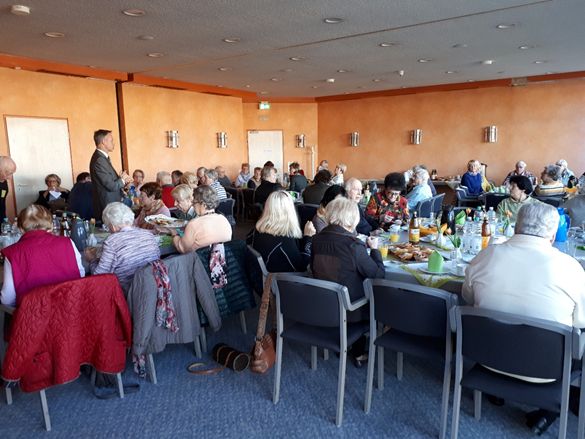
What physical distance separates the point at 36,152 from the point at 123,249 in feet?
19.3

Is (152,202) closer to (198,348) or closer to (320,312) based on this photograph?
(198,348)

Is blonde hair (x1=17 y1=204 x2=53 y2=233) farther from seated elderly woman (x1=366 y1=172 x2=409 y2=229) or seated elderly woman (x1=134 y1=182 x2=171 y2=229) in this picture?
seated elderly woman (x1=366 y1=172 x2=409 y2=229)

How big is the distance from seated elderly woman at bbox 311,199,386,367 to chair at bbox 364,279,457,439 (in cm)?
24

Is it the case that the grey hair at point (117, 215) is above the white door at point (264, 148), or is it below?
below

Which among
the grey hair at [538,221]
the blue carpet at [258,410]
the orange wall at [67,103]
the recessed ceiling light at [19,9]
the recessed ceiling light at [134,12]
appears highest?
the recessed ceiling light at [134,12]

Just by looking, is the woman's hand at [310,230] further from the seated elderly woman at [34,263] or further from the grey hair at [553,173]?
the grey hair at [553,173]

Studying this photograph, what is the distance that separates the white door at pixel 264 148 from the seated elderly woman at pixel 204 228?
9327 millimetres

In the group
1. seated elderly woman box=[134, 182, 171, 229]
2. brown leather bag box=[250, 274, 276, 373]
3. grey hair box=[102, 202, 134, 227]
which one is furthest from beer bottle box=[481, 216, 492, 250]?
seated elderly woman box=[134, 182, 171, 229]

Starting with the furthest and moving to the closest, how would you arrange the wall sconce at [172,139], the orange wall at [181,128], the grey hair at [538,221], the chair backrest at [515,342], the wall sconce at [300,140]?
the wall sconce at [300,140], the wall sconce at [172,139], the orange wall at [181,128], the grey hair at [538,221], the chair backrest at [515,342]

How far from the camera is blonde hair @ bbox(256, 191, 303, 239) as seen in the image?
3.49 m

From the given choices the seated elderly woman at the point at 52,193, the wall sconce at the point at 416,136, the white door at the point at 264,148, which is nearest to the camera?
the seated elderly woman at the point at 52,193

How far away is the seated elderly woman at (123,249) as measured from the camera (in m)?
3.16

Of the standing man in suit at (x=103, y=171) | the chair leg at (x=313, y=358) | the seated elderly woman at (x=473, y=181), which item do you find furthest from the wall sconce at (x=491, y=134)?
the chair leg at (x=313, y=358)

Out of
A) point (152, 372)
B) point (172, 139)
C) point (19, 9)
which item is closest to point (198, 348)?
point (152, 372)
